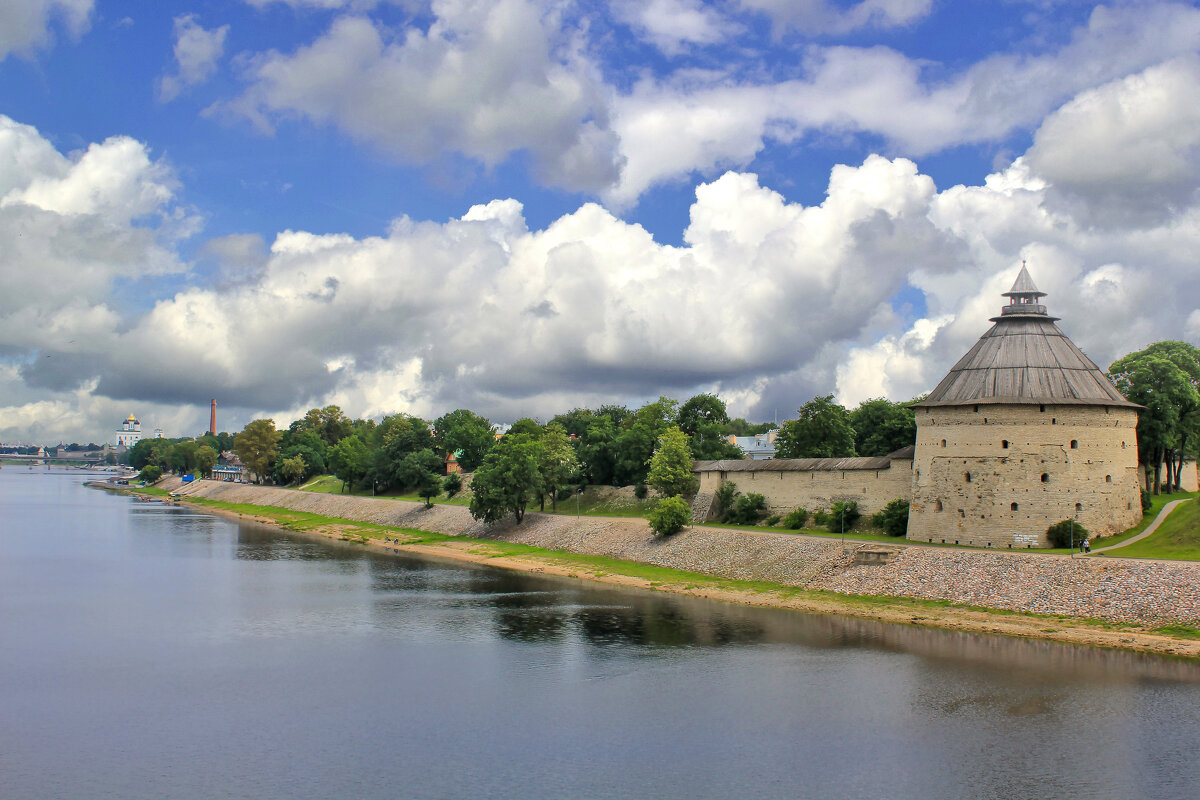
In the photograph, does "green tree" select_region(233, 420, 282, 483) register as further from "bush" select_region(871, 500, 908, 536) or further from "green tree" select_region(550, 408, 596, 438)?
"bush" select_region(871, 500, 908, 536)

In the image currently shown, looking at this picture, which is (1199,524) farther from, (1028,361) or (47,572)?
(47,572)

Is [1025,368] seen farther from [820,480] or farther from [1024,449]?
[820,480]

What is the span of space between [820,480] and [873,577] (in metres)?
14.1

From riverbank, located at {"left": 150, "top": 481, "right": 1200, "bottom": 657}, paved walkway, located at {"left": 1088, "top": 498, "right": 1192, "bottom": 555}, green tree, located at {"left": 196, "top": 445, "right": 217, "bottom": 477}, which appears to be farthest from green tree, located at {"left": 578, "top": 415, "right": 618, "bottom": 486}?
green tree, located at {"left": 196, "top": 445, "right": 217, "bottom": 477}

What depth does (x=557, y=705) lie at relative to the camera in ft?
87.9

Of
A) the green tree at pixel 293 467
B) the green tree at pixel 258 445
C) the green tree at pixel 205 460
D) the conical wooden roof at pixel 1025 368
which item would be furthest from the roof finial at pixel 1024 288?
the green tree at pixel 205 460

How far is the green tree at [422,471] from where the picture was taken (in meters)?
93.6

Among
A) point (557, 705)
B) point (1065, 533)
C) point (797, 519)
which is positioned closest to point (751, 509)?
point (797, 519)

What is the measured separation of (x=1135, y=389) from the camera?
5309cm

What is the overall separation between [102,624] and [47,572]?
68.1 ft

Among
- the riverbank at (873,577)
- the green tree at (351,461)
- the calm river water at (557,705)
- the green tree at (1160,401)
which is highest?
the green tree at (1160,401)

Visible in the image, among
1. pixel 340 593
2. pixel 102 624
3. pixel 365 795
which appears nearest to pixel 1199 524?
pixel 365 795

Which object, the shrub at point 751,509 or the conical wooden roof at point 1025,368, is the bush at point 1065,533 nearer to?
the conical wooden roof at point 1025,368

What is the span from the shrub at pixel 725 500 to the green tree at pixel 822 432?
8.84 metres
